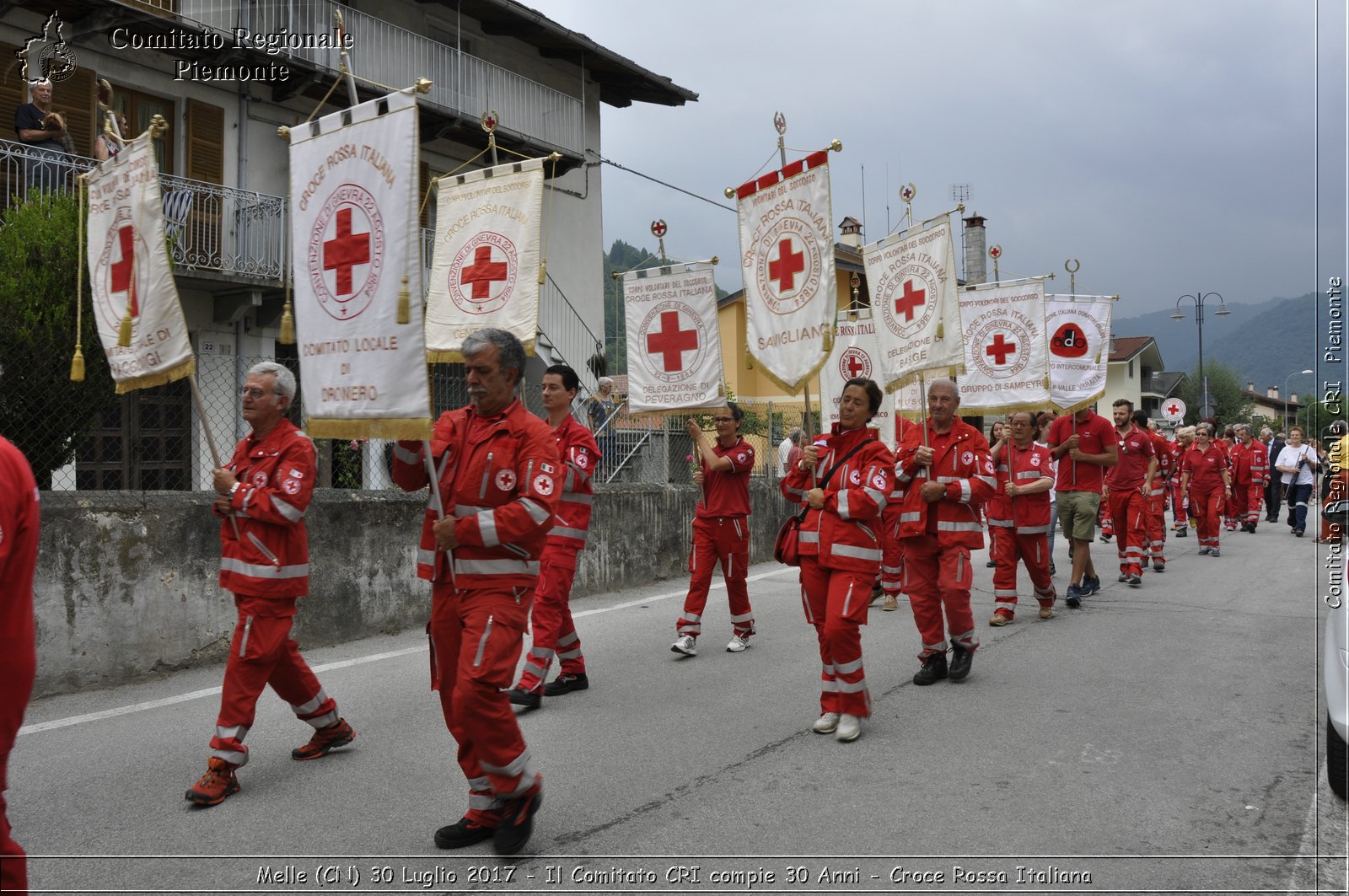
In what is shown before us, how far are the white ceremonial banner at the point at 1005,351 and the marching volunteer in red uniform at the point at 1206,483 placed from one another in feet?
23.0

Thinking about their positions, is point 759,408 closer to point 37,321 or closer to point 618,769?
point 37,321

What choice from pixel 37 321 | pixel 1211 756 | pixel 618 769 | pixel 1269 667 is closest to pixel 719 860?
pixel 618 769

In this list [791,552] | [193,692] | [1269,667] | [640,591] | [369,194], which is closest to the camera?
[369,194]

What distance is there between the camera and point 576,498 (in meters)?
6.69

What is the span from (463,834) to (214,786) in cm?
126

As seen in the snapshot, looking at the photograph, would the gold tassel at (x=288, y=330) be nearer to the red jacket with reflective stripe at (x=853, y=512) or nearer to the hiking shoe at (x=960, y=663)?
the red jacket with reflective stripe at (x=853, y=512)

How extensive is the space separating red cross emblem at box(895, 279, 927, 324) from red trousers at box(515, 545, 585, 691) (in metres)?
3.28

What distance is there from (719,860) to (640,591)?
7.48 m

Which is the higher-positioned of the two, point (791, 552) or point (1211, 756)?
point (791, 552)

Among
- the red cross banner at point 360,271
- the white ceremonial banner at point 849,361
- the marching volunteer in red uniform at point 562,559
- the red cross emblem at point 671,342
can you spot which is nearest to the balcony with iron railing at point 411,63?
the white ceremonial banner at point 849,361

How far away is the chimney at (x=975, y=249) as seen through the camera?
38.9 meters

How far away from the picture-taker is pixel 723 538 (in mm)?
7824

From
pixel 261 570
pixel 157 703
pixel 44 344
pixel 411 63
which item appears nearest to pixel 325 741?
pixel 261 570

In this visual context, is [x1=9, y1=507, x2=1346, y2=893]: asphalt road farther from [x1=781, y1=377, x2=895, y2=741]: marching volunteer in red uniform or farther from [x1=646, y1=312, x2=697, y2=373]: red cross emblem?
[x1=646, y1=312, x2=697, y2=373]: red cross emblem
